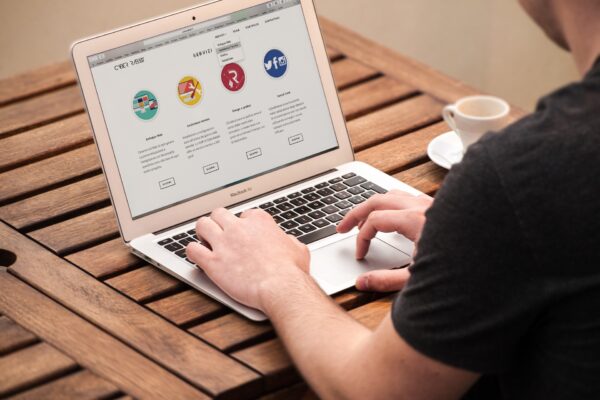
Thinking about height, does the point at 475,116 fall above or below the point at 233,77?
below

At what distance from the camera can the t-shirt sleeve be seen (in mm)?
942

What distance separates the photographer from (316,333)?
1.16 meters

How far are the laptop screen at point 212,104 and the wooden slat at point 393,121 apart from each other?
0.16 m

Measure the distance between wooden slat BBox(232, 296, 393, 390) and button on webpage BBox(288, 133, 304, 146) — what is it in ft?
1.26

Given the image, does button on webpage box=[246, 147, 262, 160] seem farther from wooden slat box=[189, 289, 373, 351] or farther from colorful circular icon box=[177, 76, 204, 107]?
wooden slat box=[189, 289, 373, 351]

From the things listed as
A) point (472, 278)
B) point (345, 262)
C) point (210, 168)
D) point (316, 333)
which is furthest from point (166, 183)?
point (472, 278)

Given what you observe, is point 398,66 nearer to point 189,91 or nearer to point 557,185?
point 189,91

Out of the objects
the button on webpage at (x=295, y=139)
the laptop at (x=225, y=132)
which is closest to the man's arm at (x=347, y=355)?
the laptop at (x=225, y=132)

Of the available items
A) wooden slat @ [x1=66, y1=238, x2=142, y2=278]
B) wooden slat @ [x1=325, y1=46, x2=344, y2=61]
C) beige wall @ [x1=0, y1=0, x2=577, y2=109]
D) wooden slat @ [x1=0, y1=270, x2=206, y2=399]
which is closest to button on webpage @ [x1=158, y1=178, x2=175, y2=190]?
wooden slat @ [x1=66, y1=238, x2=142, y2=278]

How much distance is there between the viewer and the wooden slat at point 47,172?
5.27 feet

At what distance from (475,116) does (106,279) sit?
26.5 inches

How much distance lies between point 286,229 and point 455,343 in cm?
48

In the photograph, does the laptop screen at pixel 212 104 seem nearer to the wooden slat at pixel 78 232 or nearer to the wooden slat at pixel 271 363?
the wooden slat at pixel 78 232

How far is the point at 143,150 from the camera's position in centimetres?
142
